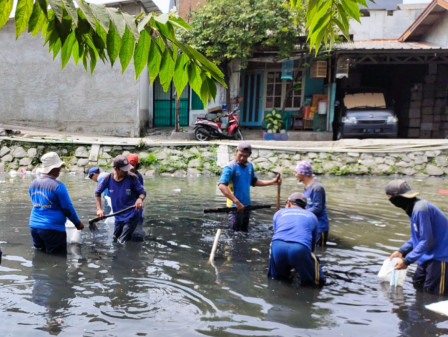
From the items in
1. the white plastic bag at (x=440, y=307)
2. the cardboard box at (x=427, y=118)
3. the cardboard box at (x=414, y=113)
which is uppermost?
the cardboard box at (x=414, y=113)

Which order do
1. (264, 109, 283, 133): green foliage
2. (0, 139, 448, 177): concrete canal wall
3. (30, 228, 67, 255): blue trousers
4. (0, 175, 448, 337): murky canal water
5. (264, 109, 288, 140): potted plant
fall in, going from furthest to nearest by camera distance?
(264, 109, 283, 133): green foliage
(264, 109, 288, 140): potted plant
(0, 139, 448, 177): concrete canal wall
(30, 228, 67, 255): blue trousers
(0, 175, 448, 337): murky canal water

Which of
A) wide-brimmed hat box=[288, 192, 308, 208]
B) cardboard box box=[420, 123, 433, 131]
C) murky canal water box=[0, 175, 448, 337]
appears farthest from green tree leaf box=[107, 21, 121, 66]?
cardboard box box=[420, 123, 433, 131]

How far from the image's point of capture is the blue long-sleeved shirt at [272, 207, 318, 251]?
567cm

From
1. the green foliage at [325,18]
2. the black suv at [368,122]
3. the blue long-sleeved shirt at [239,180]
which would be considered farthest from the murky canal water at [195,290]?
the black suv at [368,122]

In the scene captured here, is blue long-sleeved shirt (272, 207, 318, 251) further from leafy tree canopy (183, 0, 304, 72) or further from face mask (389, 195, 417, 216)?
leafy tree canopy (183, 0, 304, 72)

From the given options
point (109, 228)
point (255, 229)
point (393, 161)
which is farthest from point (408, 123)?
point (109, 228)

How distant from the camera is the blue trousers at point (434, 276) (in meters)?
5.29

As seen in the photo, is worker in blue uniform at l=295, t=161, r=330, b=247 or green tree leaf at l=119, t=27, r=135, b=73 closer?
green tree leaf at l=119, t=27, r=135, b=73

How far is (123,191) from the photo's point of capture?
753 cm

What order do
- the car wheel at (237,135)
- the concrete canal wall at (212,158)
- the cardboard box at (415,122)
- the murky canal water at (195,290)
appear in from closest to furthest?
the murky canal water at (195,290) → the concrete canal wall at (212,158) → the car wheel at (237,135) → the cardboard box at (415,122)

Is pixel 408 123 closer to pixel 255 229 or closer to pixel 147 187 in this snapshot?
pixel 147 187

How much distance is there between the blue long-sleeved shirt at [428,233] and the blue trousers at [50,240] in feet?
15.2

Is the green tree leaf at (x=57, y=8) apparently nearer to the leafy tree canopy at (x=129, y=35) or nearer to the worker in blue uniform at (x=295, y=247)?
the leafy tree canopy at (x=129, y=35)

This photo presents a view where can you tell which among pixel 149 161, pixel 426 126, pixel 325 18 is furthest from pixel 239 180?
pixel 426 126
